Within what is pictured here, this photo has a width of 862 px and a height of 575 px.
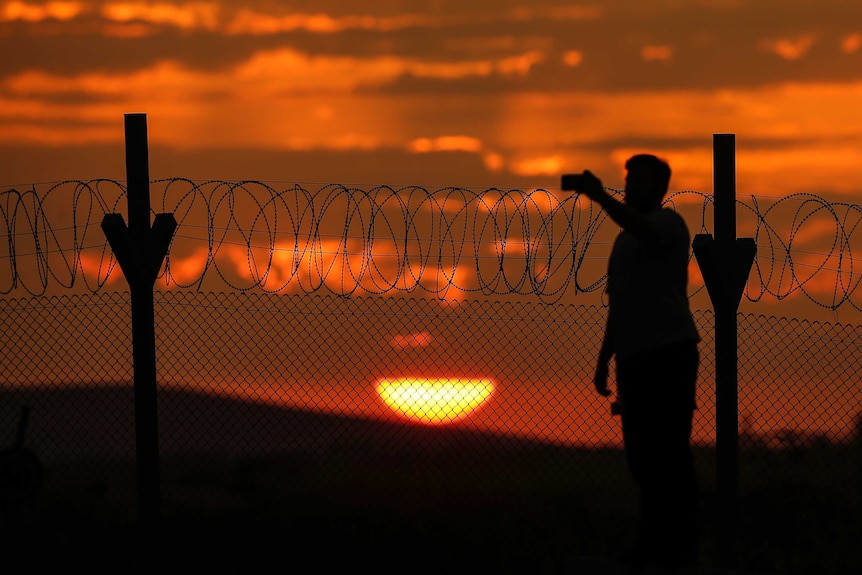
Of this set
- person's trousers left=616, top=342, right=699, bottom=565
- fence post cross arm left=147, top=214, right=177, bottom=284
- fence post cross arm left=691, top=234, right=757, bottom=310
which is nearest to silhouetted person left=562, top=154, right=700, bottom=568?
person's trousers left=616, top=342, right=699, bottom=565

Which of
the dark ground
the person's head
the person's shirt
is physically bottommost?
the dark ground

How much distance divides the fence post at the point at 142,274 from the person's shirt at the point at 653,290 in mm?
3875

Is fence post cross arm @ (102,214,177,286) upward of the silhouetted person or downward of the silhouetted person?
upward

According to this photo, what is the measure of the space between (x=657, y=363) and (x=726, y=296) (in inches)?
106

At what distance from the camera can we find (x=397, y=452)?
374 inches

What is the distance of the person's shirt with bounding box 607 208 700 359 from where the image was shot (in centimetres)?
548

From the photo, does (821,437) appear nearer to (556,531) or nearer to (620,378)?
(556,531)

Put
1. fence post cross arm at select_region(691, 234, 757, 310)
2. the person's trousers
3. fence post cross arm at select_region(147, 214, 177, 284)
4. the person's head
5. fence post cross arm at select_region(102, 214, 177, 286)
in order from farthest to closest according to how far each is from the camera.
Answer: fence post cross arm at select_region(147, 214, 177, 284) < fence post cross arm at select_region(102, 214, 177, 286) < fence post cross arm at select_region(691, 234, 757, 310) < the person's head < the person's trousers

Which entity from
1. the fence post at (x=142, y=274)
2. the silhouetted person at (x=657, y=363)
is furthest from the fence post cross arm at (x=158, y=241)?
the silhouetted person at (x=657, y=363)

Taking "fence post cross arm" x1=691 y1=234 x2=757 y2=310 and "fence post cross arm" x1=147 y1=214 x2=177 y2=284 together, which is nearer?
"fence post cross arm" x1=691 y1=234 x2=757 y2=310

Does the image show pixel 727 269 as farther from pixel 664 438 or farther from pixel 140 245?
pixel 140 245

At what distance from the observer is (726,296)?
26.2ft

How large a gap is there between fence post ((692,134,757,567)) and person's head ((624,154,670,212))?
2402 mm

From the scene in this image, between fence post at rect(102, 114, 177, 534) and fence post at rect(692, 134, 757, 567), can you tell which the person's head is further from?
fence post at rect(102, 114, 177, 534)
